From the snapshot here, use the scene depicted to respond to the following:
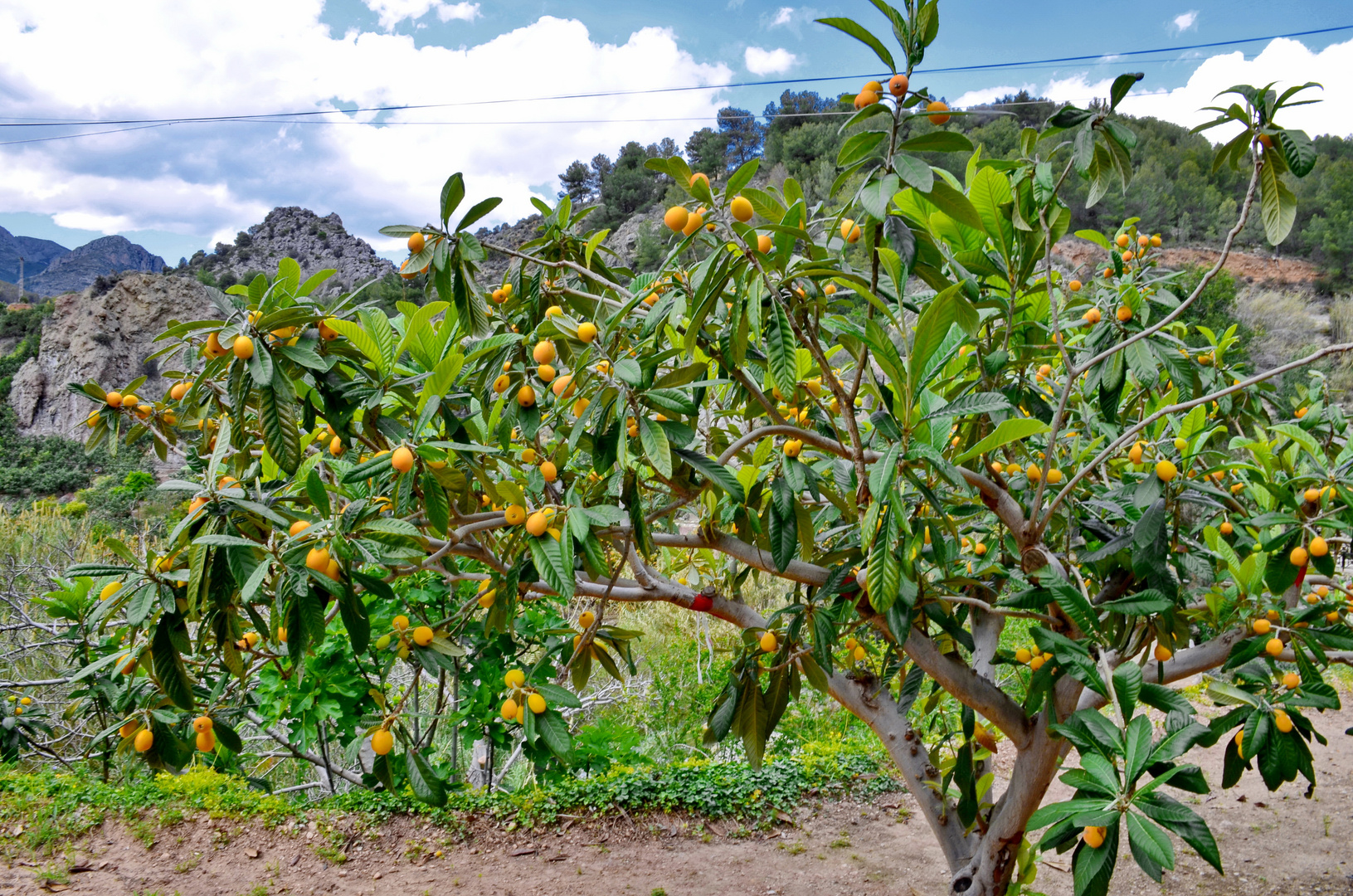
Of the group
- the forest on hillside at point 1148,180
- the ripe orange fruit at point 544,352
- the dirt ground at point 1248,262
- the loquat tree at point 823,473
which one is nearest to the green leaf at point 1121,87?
the loquat tree at point 823,473

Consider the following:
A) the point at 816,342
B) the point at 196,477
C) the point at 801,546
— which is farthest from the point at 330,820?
the point at 816,342

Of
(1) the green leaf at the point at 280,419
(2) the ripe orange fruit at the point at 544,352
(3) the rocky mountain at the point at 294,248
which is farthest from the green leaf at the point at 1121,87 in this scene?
(3) the rocky mountain at the point at 294,248

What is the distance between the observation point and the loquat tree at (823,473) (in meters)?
1.14

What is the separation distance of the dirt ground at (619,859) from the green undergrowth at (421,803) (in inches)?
2.5

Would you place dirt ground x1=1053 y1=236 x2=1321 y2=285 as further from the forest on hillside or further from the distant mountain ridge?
the distant mountain ridge

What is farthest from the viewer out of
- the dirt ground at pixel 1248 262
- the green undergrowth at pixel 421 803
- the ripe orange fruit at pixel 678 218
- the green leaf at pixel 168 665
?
the dirt ground at pixel 1248 262

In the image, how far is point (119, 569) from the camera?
4.27 feet

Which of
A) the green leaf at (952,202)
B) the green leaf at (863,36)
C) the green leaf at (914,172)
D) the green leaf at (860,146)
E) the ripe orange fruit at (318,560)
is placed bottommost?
the ripe orange fruit at (318,560)

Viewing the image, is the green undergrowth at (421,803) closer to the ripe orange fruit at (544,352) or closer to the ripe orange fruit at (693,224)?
the ripe orange fruit at (544,352)

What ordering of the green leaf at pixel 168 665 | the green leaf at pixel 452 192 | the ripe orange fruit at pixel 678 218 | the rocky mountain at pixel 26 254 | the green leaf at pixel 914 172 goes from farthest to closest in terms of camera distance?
the rocky mountain at pixel 26 254 < the green leaf at pixel 452 192 < the green leaf at pixel 168 665 < the ripe orange fruit at pixel 678 218 < the green leaf at pixel 914 172

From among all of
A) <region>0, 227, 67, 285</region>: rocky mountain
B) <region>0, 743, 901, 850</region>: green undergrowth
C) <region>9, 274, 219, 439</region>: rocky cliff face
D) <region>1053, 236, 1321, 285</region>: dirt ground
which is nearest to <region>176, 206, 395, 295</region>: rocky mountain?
<region>9, 274, 219, 439</region>: rocky cliff face

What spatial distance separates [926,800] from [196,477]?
6.69 feet

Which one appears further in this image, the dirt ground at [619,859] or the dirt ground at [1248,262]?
the dirt ground at [1248,262]

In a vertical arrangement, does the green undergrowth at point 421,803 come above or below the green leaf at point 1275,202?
below
